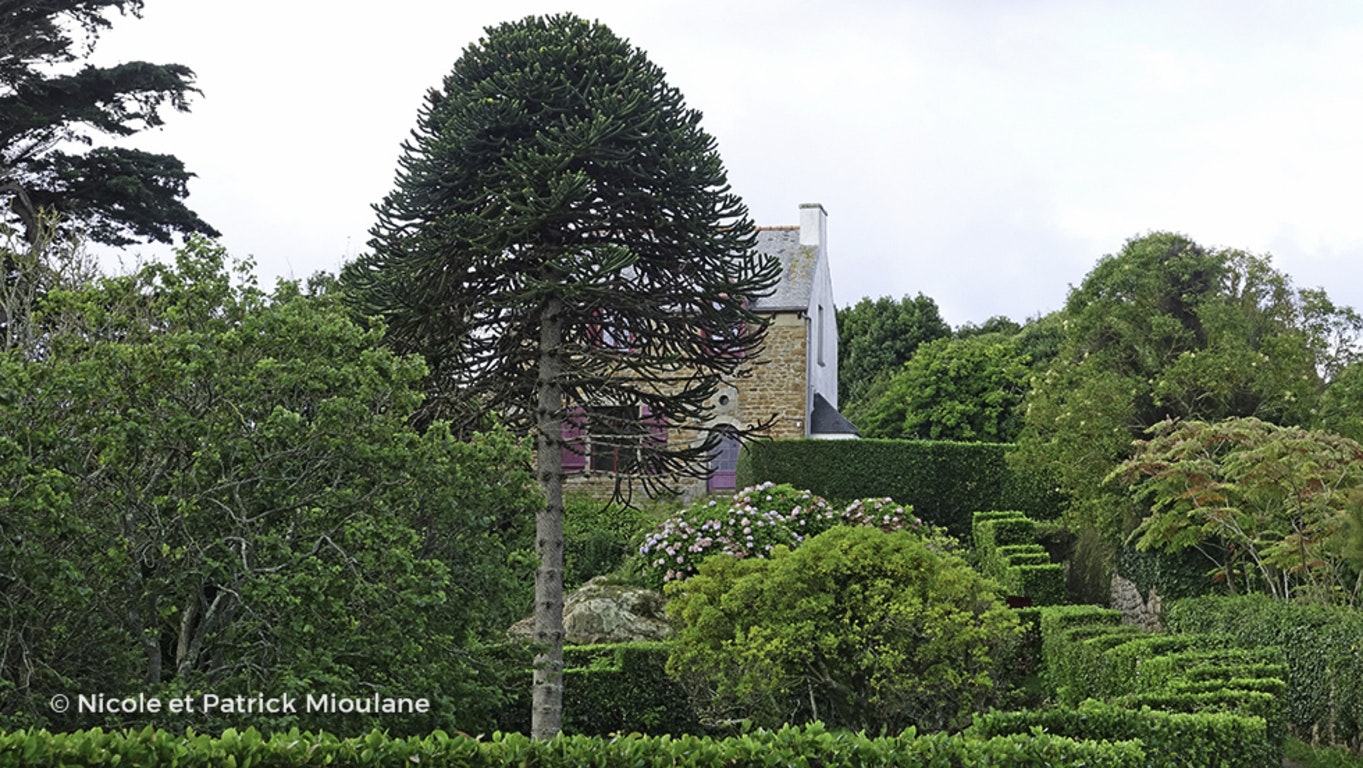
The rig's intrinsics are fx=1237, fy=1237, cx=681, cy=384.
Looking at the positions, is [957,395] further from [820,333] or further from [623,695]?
[623,695]

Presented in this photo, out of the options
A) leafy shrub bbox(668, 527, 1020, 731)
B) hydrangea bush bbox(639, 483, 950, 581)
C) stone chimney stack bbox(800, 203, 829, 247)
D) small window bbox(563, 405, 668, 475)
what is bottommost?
leafy shrub bbox(668, 527, 1020, 731)

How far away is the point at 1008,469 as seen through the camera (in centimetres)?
2684

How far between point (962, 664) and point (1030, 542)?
37.1ft

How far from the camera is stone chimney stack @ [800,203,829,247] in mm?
31234

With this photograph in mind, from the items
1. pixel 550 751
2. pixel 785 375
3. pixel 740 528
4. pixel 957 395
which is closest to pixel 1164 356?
pixel 740 528

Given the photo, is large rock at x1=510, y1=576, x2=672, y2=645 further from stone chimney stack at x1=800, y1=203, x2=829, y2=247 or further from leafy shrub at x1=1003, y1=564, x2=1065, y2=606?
stone chimney stack at x1=800, y1=203, x2=829, y2=247

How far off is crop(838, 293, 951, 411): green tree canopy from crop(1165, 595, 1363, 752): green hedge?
3304cm

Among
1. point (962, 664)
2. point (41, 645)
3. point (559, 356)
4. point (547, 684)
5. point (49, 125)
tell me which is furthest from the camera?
point (49, 125)

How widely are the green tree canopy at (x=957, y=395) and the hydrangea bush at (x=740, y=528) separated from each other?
20.6 metres

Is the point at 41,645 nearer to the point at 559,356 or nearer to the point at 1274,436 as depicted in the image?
the point at 559,356

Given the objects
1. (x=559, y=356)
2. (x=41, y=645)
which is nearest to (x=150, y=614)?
(x=41, y=645)

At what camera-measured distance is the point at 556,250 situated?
51.6 ft

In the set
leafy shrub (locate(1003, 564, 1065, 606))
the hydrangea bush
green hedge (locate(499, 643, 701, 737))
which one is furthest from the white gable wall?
green hedge (locate(499, 643, 701, 737))

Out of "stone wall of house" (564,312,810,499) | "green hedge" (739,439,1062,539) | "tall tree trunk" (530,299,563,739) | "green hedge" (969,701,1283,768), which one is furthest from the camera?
"stone wall of house" (564,312,810,499)
